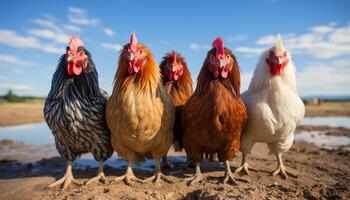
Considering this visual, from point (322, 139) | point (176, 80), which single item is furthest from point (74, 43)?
point (322, 139)

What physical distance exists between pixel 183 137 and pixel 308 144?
6.13 meters

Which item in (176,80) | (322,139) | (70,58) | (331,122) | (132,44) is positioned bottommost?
(322,139)

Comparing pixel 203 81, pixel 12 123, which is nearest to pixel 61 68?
pixel 203 81

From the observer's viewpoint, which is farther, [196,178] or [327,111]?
[327,111]

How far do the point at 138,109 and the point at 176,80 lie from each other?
168cm

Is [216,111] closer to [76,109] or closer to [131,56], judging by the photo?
[131,56]

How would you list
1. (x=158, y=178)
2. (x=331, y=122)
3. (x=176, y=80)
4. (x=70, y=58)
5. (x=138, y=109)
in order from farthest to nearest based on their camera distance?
(x=331, y=122), (x=176, y=80), (x=158, y=178), (x=70, y=58), (x=138, y=109)

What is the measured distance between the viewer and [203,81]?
486 cm

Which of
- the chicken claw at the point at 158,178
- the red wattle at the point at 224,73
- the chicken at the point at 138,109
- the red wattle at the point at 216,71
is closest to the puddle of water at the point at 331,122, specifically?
the red wattle at the point at 224,73

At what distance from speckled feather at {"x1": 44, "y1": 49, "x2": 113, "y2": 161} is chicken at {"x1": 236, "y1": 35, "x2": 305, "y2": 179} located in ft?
8.13

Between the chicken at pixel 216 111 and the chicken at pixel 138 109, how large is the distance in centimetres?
43

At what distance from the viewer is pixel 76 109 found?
464cm

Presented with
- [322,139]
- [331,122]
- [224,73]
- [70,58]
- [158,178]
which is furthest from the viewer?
[331,122]

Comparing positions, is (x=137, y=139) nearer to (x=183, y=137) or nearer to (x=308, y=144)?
(x=183, y=137)
